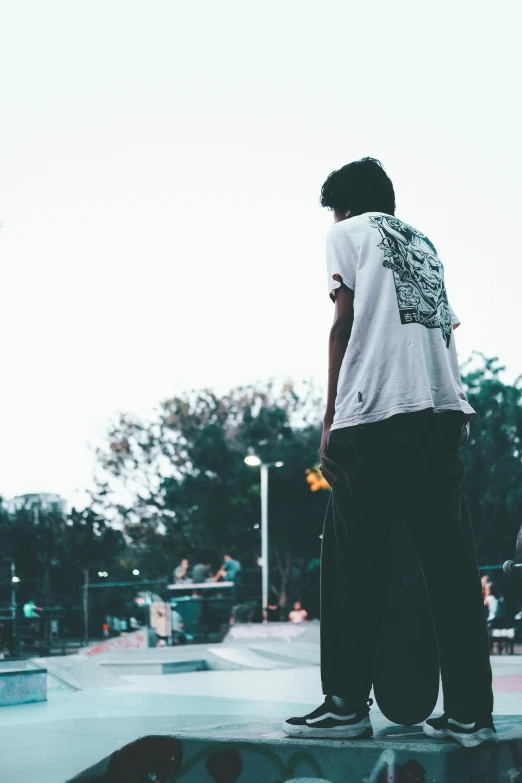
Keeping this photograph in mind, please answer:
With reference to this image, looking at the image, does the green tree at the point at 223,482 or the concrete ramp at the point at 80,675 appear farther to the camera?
the green tree at the point at 223,482

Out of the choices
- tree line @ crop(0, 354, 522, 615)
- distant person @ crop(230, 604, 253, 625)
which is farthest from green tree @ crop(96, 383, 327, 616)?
distant person @ crop(230, 604, 253, 625)

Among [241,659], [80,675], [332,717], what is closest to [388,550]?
[332,717]

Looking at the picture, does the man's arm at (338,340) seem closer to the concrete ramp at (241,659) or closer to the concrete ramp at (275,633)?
the concrete ramp at (241,659)

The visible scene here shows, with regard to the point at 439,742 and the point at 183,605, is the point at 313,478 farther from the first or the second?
the point at 439,742

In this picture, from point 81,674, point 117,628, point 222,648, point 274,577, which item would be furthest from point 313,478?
point 81,674

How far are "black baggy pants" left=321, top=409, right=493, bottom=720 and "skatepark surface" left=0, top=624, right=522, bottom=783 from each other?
224 mm

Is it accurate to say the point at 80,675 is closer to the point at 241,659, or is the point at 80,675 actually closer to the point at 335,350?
the point at 241,659

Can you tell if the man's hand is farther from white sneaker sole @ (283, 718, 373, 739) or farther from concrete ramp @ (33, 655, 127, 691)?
concrete ramp @ (33, 655, 127, 691)

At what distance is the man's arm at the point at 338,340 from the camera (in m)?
2.80

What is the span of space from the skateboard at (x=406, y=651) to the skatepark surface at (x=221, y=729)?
8 centimetres

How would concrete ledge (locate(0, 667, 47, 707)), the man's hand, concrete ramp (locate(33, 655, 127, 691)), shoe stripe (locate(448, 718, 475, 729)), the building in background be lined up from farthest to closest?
1. the building in background
2. concrete ramp (locate(33, 655, 127, 691))
3. concrete ledge (locate(0, 667, 47, 707))
4. the man's hand
5. shoe stripe (locate(448, 718, 475, 729))

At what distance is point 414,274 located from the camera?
2.88 m

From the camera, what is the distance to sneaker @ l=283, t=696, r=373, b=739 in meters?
2.60

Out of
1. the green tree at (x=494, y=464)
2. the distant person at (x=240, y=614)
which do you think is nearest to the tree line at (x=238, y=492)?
the green tree at (x=494, y=464)
